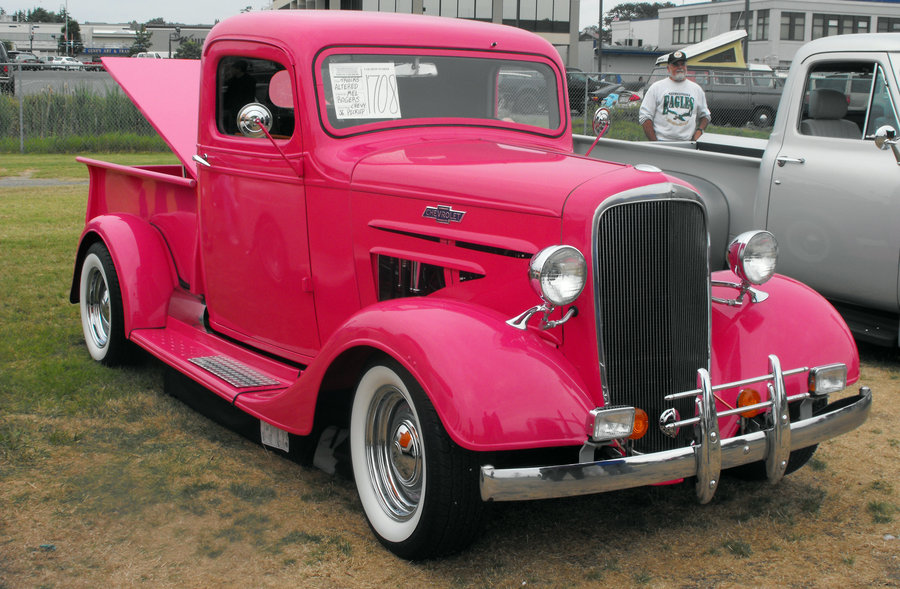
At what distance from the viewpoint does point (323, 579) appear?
116 inches

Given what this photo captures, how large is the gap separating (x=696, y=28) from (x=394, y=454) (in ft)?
229

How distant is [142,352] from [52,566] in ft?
7.65

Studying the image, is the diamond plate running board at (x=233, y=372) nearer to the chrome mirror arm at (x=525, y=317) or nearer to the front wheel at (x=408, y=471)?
the front wheel at (x=408, y=471)

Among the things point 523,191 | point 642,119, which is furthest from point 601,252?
point 642,119

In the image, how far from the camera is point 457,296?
330 cm

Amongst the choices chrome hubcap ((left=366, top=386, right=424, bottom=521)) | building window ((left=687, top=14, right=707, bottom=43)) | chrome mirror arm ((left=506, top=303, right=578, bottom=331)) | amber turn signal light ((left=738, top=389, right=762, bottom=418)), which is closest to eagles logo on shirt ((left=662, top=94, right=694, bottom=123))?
amber turn signal light ((left=738, top=389, right=762, bottom=418))

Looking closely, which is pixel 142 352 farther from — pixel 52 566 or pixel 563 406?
pixel 563 406

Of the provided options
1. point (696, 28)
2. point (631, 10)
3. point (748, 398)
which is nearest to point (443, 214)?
point (748, 398)

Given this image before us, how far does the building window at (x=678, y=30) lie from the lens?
228ft

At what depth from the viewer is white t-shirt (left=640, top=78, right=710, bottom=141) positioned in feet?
26.3

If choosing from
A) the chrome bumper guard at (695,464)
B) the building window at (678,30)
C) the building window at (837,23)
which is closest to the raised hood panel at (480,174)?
the chrome bumper guard at (695,464)

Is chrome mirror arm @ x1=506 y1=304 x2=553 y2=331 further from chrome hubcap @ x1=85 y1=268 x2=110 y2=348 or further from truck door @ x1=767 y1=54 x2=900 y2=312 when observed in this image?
truck door @ x1=767 y1=54 x2=900 y2=312

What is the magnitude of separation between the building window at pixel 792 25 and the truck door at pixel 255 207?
188 ft

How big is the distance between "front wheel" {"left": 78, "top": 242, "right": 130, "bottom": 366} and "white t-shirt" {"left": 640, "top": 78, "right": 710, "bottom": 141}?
512 centimetres
